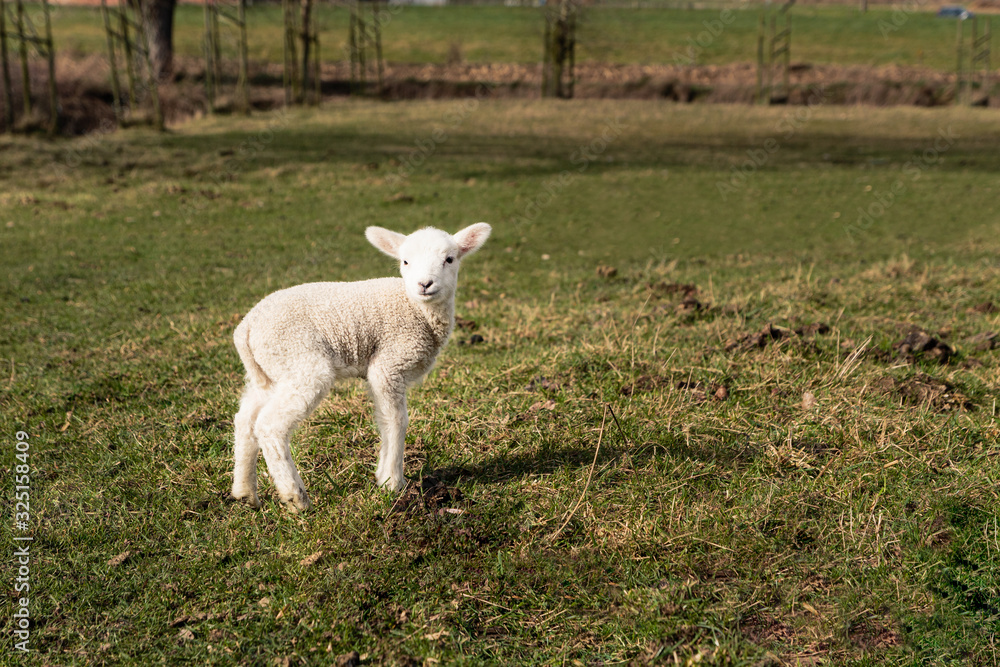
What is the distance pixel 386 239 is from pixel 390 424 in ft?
3.34

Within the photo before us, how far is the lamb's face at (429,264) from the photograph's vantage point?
401 centimetres

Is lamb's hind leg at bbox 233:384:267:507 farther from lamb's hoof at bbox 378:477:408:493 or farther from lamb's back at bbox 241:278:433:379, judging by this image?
lamb's hoof at bbox 378:477:408:493

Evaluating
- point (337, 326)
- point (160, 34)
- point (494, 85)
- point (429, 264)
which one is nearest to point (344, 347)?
point (337, 326)

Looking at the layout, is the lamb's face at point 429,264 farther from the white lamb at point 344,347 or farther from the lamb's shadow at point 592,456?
the lamb's shadow at point 592,456

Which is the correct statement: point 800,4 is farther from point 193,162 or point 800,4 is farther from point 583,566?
point 583,566

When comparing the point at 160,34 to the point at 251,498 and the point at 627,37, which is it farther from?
the point at 251,498

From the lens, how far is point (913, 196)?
51.6ft

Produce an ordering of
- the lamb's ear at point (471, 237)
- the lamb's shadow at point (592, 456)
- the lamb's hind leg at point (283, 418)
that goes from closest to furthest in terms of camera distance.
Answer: the lamb's hind leg at point (283, 418) < the lamb's ear at point (471, 237) < the lamb's shadow at point (592, 456)

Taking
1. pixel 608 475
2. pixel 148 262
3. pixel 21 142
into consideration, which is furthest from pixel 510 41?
pixel 608 475

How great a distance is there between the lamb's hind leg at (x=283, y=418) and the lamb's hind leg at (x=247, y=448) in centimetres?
15

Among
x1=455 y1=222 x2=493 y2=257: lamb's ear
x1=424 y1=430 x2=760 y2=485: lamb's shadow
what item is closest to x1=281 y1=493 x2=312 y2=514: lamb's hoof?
x1=424 y1=430 x2=760 y2=485: lamb's shadow

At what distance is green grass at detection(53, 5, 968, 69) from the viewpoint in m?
47.5

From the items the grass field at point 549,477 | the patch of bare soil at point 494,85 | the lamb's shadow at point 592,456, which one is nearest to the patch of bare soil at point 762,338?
the grass field at point 549,477

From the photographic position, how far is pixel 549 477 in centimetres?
442
